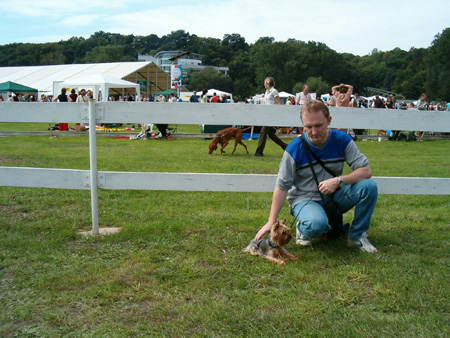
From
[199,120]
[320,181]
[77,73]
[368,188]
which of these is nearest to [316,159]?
[320,181]

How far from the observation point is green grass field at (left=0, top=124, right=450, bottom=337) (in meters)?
2.48

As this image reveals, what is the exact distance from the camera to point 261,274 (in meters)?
3.22

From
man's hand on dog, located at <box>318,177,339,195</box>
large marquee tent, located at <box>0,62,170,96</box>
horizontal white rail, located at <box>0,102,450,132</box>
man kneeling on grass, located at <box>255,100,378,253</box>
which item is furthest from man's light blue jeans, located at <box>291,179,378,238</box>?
large marquee tent, located at <box>0,62,170,96</box>

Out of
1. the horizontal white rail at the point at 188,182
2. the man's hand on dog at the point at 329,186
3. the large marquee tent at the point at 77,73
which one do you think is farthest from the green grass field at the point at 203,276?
the large marquee tent at the point at 77,73

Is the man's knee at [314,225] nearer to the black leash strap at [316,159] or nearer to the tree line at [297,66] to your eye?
the black leash strap at [316,159]

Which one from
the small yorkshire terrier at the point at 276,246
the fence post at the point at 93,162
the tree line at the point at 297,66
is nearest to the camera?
the small yorkshire terrier at the point at 276,246

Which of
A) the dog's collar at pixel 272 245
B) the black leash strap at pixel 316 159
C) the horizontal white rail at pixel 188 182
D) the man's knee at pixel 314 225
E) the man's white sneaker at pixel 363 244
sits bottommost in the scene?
the man's white sneaker at pixel 363 244

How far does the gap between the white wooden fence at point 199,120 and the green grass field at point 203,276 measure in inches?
19.1

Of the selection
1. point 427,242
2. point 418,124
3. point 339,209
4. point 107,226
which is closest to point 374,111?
point 418,124

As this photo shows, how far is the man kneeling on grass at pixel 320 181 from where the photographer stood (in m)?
3.39

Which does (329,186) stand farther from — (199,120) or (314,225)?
(199,120)

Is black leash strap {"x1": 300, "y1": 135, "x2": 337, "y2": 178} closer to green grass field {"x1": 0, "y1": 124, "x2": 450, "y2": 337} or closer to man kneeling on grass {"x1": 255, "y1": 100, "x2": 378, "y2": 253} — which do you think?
man kneeling on grass {"x1": 255, "y1": 100, "x2": 378, "y2": 253}

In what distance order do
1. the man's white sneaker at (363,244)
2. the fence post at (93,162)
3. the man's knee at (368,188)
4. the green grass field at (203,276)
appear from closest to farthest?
the green grass field at (203,276) < the man's knee at (368,188) < the man's white sneaker at (363,244) < the fence post at (93,162)

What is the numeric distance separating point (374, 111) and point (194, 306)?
2.63 metres
